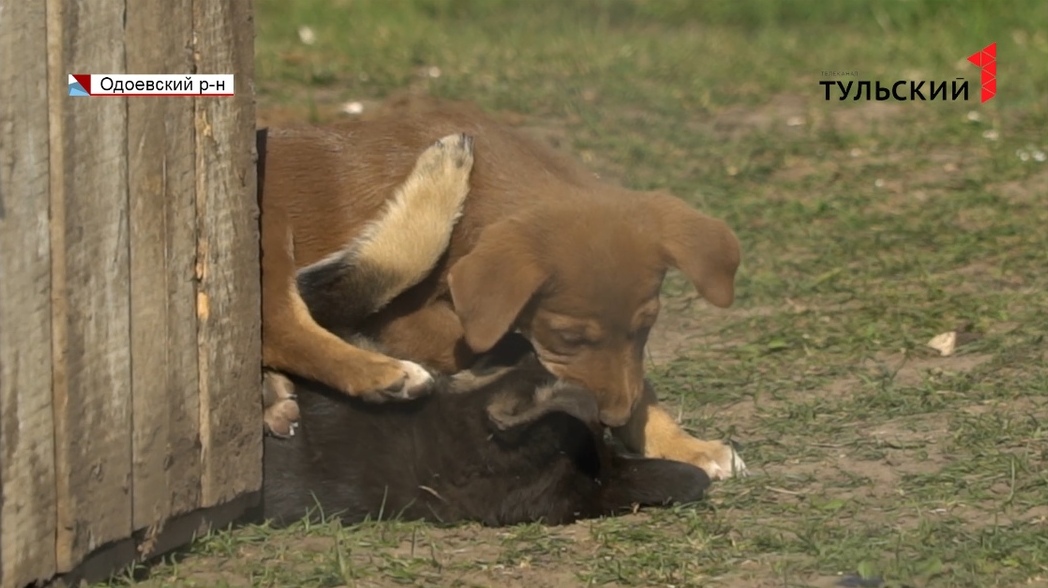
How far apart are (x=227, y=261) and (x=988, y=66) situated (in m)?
7.00

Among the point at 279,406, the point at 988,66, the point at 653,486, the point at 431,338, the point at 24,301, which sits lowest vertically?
the point at 653,486

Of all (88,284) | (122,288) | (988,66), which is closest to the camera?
(88,284)

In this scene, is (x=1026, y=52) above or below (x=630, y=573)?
above

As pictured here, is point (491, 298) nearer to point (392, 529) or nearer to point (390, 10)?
point (392, 529)

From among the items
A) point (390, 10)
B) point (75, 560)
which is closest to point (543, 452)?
point (75, 560)

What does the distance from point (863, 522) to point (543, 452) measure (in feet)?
3.10

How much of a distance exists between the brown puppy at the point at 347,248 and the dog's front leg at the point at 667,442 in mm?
761

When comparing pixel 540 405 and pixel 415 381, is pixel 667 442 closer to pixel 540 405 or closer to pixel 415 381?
pixel 540 405

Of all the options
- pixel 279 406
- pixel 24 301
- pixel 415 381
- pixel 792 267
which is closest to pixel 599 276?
pixel 415 381

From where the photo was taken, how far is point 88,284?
3996 millimetres

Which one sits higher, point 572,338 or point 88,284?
point 88,284

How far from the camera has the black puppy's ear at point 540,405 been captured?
15.9ft

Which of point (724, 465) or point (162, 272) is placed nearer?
point (162, 272)

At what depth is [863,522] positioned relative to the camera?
180 inches
